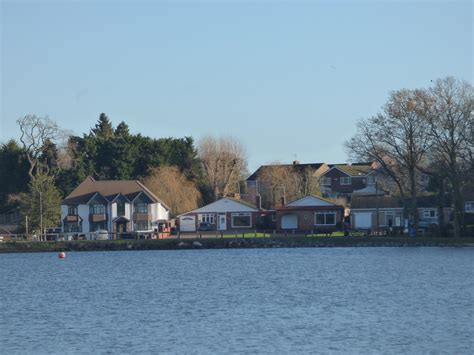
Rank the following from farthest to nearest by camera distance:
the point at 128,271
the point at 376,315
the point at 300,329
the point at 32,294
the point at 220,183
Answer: the point at 220,183 < the point at 128,271 < the point at 32,294 < the point at 376,315 < the point at 300,329

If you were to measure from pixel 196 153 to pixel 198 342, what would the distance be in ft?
277

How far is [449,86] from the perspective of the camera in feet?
244

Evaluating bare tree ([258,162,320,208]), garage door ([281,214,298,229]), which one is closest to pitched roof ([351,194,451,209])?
garage door ([281,214,298,229])

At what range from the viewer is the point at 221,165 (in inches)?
4481

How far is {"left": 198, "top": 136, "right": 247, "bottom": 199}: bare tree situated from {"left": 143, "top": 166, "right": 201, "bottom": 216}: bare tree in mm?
5716

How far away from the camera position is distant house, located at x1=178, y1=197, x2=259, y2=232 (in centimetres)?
9344

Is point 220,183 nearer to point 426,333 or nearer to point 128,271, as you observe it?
point 128,271

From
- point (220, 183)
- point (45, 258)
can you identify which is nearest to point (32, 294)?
point (45, 258)

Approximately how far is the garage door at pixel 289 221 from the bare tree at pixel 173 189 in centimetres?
1500

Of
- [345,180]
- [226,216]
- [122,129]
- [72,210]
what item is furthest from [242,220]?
[122,129]

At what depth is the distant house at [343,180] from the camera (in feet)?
387

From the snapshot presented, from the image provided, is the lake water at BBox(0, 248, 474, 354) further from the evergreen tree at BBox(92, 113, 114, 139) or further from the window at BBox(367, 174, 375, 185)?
the evergreen tree at BBox(92, 113, 114, 139)

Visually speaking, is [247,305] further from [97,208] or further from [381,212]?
[97,208]

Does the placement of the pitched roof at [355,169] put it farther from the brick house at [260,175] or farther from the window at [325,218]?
the window at [325,218]
